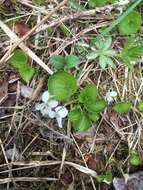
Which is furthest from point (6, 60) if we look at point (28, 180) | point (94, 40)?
point (28, 180)

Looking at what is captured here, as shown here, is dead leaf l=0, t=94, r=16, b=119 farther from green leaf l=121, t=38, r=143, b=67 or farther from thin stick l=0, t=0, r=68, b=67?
green leaf l=121, t=38, r=143, b=67

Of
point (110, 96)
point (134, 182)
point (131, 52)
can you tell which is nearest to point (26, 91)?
point (110, 96)

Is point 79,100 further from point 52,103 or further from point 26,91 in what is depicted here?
point 26,91

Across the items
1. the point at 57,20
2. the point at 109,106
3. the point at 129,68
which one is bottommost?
the point at 109,106

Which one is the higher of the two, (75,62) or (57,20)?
(57,20)

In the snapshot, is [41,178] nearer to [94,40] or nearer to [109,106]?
[109,106]

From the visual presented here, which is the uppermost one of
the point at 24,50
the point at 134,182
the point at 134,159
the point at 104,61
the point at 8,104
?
the point at 24,50
